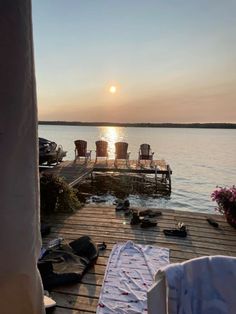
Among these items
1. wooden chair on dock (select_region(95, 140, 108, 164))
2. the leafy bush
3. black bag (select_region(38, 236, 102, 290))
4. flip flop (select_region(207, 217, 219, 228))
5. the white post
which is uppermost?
the white post

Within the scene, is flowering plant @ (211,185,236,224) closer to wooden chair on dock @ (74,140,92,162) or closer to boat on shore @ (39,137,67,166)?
boat on shore @ (39,137,67,166)

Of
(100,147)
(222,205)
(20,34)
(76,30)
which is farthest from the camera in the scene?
(100,147)

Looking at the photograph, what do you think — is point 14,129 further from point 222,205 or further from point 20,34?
point 222,205

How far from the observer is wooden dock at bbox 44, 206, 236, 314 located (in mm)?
2875

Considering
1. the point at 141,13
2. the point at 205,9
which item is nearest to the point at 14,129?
the point at 141,13

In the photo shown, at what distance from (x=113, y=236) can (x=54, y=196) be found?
5.67ft

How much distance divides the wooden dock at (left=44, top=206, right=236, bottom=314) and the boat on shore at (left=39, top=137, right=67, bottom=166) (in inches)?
259

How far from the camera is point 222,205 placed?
16.7 feet

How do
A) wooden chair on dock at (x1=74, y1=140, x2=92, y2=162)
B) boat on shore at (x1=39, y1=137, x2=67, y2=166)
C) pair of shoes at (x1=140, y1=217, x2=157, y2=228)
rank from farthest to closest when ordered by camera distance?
wooden chair on dock at (x1=74, y1=140, x2=92, y2=162) → boat on shore at (x1=39, y1=137, x2=67, y2=166) → pair of shoes at (x1=140, y1=217, x2=157, y2=228)

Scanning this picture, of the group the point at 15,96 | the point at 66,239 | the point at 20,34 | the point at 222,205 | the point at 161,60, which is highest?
the point at 161,60

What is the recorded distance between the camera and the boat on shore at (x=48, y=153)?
39.2 feet

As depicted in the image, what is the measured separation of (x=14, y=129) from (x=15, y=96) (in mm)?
139

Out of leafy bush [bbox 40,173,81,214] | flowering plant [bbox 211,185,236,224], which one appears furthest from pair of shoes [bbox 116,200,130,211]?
flowering plant [bbox 211,185,236,224]

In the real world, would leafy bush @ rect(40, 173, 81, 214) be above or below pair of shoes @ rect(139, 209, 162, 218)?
above
